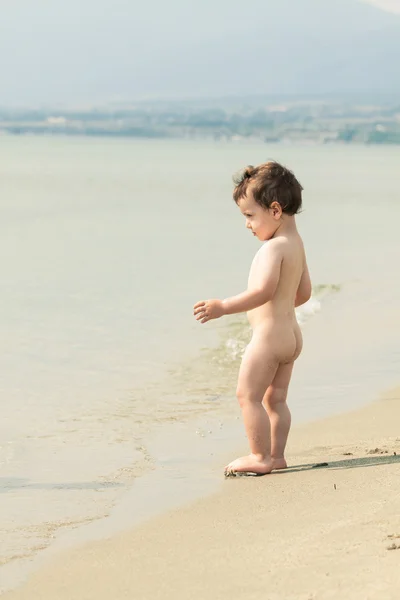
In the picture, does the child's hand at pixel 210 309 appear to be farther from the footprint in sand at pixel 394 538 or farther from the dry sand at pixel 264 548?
the footprint in sand at pixel 394 538

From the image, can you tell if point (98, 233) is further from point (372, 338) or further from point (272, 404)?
point (272, 404)

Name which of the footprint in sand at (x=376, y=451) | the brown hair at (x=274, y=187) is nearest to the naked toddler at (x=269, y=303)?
the brown hair at (x=274, y=187)

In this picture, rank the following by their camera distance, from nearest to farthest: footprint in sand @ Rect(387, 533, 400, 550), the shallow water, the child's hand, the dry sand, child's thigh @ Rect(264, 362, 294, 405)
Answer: the dry sand → footprint in sand @ Rect(387, 533, 400, 550) → the child's hand → child's thigh @ Rect(264, 362, 294, 405) → the shallow water

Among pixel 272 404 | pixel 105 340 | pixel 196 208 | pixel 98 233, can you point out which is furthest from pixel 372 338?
pixel 196 208

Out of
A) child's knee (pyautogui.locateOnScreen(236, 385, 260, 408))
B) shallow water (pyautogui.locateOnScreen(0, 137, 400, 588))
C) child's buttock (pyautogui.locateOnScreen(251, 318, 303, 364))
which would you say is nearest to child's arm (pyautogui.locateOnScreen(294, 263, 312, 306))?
child's buttock (pyautogui.locateOnScreen(251, 318, 303, 364))

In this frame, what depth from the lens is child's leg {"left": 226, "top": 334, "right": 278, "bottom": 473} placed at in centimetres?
457

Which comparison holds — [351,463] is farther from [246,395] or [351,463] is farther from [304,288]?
[304,288]

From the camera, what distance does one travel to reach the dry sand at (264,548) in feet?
9.75

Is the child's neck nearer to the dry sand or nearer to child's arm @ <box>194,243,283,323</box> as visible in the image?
child's arm @ <box>194,243,283,323</box>

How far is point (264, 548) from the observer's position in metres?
3.37

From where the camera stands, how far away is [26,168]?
53.5 m

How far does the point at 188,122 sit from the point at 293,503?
129812mm

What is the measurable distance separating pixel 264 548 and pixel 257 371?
1339 mm

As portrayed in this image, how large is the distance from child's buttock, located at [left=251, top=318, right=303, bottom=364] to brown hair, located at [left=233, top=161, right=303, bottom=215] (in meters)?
0.46
